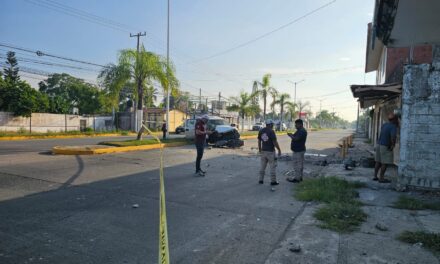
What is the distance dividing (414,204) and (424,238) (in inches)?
83.2

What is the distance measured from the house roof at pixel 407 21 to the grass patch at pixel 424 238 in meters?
4.01

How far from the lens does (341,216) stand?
18.0 ft

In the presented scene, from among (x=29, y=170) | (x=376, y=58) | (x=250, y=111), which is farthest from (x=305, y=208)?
(x=250, y=111)

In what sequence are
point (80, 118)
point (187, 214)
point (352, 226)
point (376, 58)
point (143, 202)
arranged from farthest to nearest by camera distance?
point (80, 118) → point (376, 58) → point (143, 202) → point (187, 214) → point (352, 226)

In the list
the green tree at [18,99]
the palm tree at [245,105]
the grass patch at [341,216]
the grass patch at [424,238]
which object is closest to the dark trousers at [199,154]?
the grass patch at [341,216]

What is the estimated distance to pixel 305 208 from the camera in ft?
20.5

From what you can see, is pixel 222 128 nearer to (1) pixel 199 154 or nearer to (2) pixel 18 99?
(1) pixel 199 154

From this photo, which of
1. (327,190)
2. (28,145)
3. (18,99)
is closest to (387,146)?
(327,190)

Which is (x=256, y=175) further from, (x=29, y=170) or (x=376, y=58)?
(x=376, y=58)

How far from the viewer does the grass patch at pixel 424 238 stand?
13.7ft

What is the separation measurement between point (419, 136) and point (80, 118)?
3534 cm

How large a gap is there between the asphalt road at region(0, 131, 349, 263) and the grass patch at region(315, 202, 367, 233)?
1.76ft

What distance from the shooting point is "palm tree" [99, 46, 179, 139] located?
74.1ft

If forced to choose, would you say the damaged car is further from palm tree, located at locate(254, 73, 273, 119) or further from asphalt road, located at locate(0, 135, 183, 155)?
palm tree, located at locate(254, 73, 273, 119)
